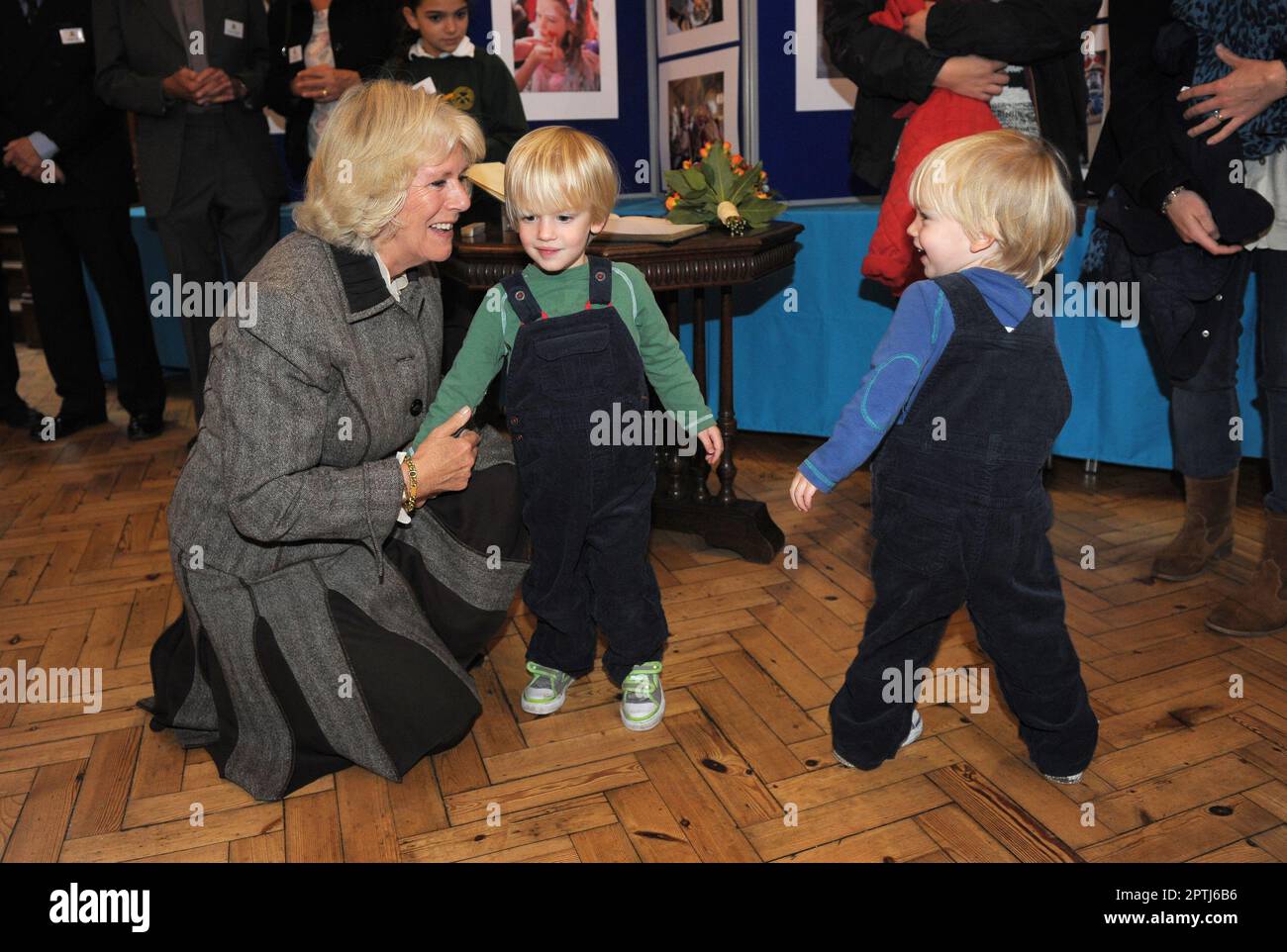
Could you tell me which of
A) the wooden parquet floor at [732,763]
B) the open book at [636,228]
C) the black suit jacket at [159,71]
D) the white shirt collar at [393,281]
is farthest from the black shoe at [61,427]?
the white shirt collar at [393,281]

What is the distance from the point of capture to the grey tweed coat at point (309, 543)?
1.89 metres

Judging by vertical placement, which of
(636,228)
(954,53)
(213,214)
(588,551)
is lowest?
(588,551)

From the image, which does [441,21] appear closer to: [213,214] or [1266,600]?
[213,214]

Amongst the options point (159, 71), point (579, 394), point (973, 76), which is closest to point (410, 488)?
point (579, 394)

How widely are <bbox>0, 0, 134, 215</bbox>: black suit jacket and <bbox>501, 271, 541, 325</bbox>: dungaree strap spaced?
3264 mm

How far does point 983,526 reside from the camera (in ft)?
5.83

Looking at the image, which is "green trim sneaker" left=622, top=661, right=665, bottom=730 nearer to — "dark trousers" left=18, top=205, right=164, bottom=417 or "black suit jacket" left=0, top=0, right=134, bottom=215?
"dark trousers" left=18, top=205, right=164, bottom=417

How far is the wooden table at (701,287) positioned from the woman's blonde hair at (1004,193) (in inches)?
41.8

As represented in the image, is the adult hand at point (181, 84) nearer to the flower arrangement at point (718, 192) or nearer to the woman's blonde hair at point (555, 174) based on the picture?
the flower arrangement at point (718, 192)

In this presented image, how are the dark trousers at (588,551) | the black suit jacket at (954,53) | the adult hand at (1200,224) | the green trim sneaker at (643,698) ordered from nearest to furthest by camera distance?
1. the dark trousers at (588,551)
2. the green trim sneaker at (643,698)
3. the adult hand at (1200,224)
4. the black suit jacket at (954,53)

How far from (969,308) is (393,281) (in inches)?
43.3

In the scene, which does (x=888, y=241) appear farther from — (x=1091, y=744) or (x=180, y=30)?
(x=180, y=30)

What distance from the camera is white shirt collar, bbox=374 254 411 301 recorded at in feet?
6.75

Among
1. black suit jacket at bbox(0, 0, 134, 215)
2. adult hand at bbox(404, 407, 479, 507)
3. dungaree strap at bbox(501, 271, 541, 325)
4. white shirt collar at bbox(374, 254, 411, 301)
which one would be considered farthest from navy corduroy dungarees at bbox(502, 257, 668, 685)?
black suit jacket at bbox(0, 0, 134, 215)
